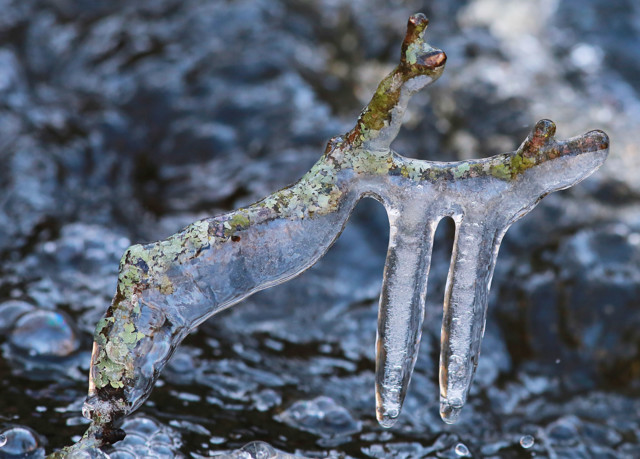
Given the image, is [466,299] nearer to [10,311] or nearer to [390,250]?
[390,250]

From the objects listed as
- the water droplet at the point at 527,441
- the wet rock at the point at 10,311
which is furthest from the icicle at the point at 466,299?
the wet rock at the point at 10,311

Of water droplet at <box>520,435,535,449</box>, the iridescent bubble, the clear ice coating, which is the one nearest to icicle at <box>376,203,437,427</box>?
the clear ice coating

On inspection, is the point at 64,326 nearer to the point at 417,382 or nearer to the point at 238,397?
the point at 238,397

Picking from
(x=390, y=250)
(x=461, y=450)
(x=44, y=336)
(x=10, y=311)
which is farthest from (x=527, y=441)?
(x=10, y=311)

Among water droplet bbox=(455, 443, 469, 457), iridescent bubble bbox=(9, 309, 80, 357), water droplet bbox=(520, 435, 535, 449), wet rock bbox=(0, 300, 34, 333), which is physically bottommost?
water droplet bbox=(455, 443, 469, 457)

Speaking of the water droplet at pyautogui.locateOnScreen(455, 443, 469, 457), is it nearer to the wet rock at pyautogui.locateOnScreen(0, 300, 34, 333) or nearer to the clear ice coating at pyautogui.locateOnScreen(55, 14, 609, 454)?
the clear ice coating at pyautogui.locateOnScreen(55, 14, 609, 454)

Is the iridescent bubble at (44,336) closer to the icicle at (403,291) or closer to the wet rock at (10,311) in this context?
the wet rock at (10,311)

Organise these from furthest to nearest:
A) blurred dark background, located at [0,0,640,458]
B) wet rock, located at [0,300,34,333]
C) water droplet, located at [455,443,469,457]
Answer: wet rock, located at [0,300,34,333] → blurred dark background, located at [0,0,640,458] → water droplet, located at [455,443,469,457]
